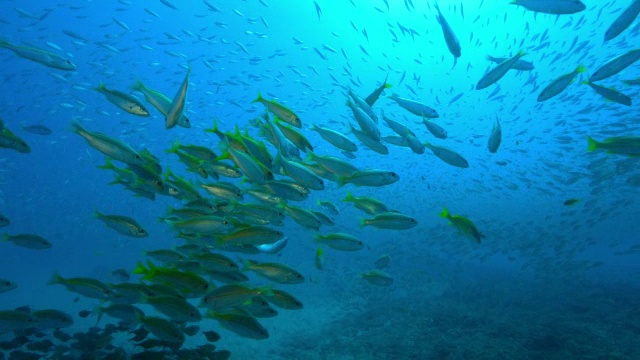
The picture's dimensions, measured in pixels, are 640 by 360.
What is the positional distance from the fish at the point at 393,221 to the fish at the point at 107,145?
3368 millimetres

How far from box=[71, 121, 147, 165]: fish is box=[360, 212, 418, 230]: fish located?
337 centimetres

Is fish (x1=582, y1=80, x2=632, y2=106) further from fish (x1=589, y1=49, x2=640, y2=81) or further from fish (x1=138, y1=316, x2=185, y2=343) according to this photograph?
fish (x1=138, y1=316, x2=185, y2=343)

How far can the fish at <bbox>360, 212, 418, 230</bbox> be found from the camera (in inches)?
184

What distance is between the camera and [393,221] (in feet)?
15.6

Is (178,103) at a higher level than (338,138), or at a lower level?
lower

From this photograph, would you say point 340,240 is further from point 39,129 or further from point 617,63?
point 39,129

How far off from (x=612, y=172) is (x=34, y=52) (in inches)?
708

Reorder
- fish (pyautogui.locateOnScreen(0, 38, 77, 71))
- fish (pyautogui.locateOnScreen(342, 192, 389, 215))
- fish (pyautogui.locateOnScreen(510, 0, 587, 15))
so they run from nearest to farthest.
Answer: fish (pyautogui.locateOnScreen(510, 0, 587, 15)) → fish (pyautogui.locateOnScreen(0, 38, 77, 71)) → fish (pyautogui.locateOnScreen(342, 192, 389, 215))

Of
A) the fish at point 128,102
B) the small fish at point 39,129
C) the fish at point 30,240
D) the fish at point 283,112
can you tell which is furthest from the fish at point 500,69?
the small fish at point 39,129

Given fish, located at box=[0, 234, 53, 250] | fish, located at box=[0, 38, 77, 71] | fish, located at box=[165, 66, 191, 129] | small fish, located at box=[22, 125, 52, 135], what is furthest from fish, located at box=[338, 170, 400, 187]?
small fish, located at box=[22, 125, 52, 135]

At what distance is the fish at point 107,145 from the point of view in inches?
147

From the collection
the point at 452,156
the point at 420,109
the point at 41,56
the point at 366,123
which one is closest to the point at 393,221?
the point at 452,156

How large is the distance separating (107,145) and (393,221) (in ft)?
12.7

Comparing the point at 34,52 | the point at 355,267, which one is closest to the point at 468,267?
the point at 355,267
